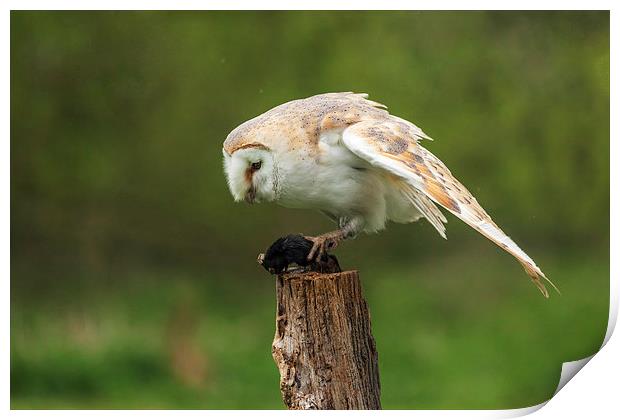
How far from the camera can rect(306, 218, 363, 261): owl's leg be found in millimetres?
1620

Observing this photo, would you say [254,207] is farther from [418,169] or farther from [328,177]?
[418,169]

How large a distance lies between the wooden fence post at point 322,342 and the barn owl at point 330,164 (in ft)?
0.32

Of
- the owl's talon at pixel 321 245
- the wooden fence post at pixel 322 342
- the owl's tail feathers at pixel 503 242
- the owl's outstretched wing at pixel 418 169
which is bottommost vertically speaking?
the wooden fence post at pixel 322 342

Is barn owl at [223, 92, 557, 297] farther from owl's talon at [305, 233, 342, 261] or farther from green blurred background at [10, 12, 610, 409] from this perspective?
green blurred background at [10, 12, 610, 409]

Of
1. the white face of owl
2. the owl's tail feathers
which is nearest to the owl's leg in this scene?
the white face of owl

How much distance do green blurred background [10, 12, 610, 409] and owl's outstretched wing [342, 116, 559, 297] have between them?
37 centimetres

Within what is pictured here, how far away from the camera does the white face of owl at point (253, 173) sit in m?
1.62

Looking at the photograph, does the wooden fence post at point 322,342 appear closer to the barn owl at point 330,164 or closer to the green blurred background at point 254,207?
the barn owl at point 330,164

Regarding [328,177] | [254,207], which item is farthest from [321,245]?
[254,207]

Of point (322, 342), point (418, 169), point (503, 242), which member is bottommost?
point (322, 342)

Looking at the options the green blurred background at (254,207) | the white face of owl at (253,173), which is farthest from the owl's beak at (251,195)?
the green blurred background at (254,207)

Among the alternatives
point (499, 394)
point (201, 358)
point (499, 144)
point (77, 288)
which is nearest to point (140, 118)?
point (77, 288)

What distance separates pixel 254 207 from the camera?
2027 mm

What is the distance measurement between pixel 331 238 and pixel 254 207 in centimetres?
40
